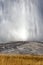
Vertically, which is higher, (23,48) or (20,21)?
(20,21)

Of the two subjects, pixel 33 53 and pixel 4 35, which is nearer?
pixel 33 53

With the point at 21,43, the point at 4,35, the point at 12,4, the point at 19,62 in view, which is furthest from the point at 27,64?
the point at 12,4

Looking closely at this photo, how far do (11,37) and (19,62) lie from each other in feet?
0.80

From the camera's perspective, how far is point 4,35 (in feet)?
3.73

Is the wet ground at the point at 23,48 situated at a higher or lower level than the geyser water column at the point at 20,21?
lower

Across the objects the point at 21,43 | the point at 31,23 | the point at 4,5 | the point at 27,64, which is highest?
the point at 4,5

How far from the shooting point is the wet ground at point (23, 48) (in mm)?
1018

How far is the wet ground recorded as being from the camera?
1018 mm

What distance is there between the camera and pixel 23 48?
106 centimetres

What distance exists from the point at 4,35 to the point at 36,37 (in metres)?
0.26

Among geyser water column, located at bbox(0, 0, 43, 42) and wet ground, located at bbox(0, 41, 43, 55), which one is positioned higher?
geyser water column, located at bbox(0, 0, 43, 42)

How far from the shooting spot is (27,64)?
956 millimetres

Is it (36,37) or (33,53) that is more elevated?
(36,37)

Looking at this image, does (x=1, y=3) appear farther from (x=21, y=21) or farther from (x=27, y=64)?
(x=27, y=64)
